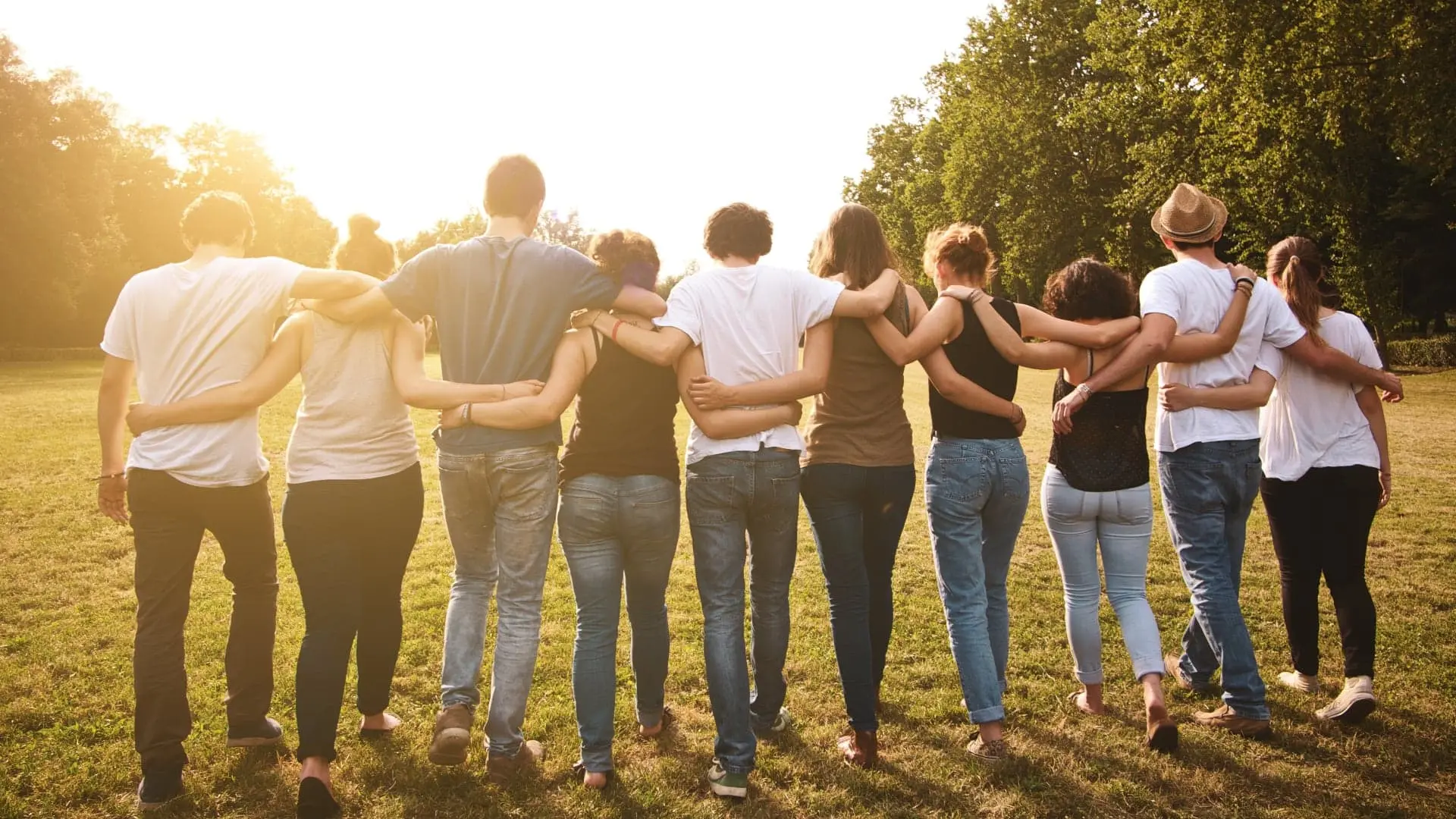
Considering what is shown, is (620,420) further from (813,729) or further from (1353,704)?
(1353,704)

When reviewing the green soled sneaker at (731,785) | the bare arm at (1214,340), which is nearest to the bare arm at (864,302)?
the bare arm at (1214,340)

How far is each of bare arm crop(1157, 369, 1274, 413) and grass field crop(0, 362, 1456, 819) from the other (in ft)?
4.91

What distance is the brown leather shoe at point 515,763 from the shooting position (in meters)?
3.78

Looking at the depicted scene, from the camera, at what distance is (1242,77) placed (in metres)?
20.8

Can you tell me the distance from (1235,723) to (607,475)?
3.05 metres

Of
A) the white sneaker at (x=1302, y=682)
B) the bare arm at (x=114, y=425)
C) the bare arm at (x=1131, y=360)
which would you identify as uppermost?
the bare arm at (x=1131, y=360)

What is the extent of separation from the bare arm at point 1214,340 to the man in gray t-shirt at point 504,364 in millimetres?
2368

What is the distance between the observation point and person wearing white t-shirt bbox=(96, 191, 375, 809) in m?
3.70

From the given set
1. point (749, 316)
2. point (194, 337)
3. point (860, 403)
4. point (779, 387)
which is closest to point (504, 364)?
point (749, 316)

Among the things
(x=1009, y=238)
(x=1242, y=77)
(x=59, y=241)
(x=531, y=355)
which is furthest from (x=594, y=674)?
(x=59, y=241)

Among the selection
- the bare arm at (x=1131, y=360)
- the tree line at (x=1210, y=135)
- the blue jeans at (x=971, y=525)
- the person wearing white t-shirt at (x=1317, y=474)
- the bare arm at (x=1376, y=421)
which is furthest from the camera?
the tree line at (x=1210, y=135)

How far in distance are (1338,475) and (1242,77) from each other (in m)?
20.0

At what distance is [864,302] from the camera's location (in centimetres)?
385

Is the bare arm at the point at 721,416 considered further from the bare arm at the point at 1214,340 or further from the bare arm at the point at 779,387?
the bare arm at the point at 1214,340
